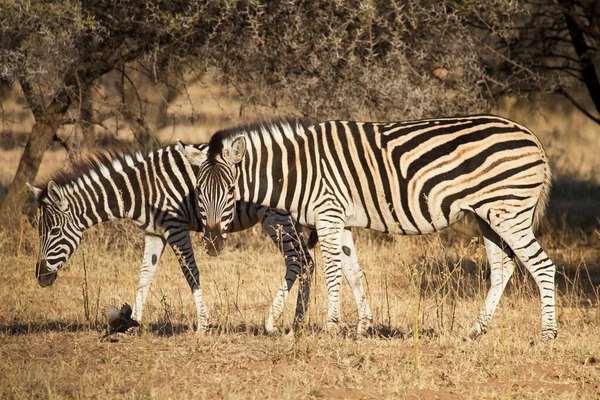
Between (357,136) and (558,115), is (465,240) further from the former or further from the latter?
(558,115)

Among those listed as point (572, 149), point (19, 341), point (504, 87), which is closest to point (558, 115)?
point (572, 149)

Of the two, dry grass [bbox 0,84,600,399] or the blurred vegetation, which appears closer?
dry grass [bbox 0,84,600,399]

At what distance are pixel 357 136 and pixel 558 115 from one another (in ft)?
71.6

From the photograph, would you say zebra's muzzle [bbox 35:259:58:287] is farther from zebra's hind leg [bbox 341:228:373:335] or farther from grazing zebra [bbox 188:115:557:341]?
zebra's hind leg [bbox 341:228:373:335]

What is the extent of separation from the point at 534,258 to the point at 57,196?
4.46 meters

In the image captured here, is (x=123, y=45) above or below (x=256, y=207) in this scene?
above

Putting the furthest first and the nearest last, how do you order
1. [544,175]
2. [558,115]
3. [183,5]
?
[558,115], [183,5], [544,175]

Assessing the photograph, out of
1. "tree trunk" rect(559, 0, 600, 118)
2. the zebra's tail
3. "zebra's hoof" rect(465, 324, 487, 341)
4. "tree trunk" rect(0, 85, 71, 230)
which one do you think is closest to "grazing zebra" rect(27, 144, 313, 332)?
"zebra's hoof" rect(465, 324, 487, 341)

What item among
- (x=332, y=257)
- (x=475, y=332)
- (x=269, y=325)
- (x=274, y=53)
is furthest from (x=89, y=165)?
(x=475, y=332)

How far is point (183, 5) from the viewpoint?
1040 cm

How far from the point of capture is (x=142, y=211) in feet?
25.9

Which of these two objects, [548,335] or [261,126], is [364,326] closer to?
[548,335]

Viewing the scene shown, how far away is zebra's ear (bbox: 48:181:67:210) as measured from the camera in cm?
753

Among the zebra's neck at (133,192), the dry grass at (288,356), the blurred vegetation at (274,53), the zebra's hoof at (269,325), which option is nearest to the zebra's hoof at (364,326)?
the dry grass at (288,356)
